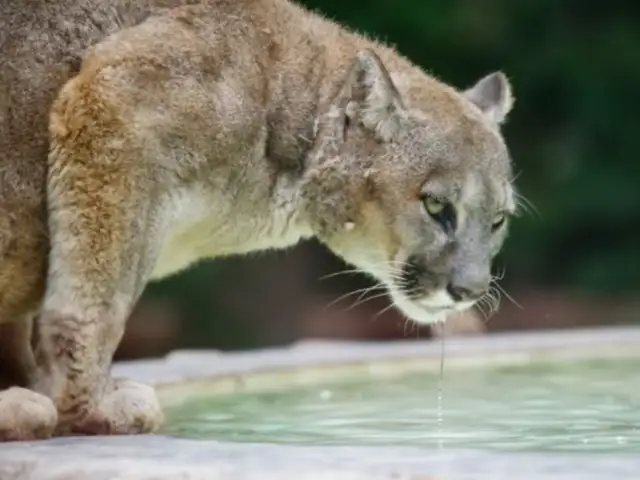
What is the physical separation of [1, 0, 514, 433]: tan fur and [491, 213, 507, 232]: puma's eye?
0.02 meters

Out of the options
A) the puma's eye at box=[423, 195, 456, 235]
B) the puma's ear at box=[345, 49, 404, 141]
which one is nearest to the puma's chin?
the puma's eye at box=[423, 195, 456, 235]

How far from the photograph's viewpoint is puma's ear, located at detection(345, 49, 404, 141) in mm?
5848

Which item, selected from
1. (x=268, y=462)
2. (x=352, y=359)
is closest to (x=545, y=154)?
(x=352, y=359)

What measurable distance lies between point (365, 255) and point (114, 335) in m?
1.04

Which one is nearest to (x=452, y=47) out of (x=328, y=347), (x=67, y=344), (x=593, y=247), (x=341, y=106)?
(x=593, y=247)

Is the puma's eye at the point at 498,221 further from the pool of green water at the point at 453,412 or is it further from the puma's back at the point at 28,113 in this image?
the puma's back at the point at 28,113

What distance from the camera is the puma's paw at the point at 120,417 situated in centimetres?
522

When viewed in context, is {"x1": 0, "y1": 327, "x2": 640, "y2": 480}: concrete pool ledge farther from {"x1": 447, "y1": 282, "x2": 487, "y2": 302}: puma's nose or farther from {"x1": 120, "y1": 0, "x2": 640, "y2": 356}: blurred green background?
{"x1": 120, "y1": 0, "x2": 640, "y2": 356}: blurred green background

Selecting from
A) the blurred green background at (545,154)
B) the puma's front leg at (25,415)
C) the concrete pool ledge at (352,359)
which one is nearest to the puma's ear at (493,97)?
the concrete pool ledge at (352,359)

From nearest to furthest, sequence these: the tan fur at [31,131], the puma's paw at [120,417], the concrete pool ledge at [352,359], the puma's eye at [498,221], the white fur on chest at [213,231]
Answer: the puma's paw at [120,417] < the tan fur at [31,131] < the white fur on chest at [213,231] < the puma's eye at [498,221] < the concrete pool ledge at [352,359]

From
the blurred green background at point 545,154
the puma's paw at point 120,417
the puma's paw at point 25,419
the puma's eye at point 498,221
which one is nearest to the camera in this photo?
the puma's paw at point 25,419

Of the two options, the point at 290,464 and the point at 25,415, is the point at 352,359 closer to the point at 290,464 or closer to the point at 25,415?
the point at 25,415

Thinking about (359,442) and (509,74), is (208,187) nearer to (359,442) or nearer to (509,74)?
(359,442)

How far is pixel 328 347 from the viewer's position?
833 centimetres
